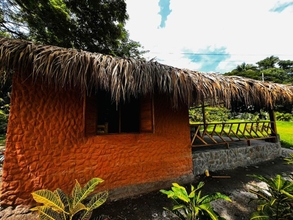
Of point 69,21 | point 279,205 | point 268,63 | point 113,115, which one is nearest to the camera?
point 279,205

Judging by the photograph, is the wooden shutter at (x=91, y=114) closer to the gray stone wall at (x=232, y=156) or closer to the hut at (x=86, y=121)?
the hut at (x=86, y=121)

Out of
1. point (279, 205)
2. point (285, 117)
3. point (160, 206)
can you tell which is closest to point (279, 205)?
point (279, 205)

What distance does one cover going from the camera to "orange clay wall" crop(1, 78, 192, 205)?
2.39 m

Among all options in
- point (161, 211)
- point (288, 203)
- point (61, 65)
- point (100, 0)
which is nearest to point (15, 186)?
point (61, 65)

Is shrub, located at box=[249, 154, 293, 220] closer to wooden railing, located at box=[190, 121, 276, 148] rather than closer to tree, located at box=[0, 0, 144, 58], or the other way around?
wooden railing, located at box=[190, 121, 276, 148]

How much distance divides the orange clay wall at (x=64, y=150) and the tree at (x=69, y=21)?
5.10 m

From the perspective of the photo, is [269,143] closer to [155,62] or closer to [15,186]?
[155,62]

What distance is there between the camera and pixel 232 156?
184 inches

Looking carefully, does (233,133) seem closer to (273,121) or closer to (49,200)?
(273,121)

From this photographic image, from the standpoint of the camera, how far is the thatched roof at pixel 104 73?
88.6 inches

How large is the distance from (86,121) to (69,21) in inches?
227

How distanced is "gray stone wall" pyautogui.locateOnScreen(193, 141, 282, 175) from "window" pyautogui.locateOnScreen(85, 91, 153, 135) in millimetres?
1720

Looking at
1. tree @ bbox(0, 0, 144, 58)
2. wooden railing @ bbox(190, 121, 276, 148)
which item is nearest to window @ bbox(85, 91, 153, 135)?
wooden railing @ bbox(190, 121, 276, 148)

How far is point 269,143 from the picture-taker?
221 inches
